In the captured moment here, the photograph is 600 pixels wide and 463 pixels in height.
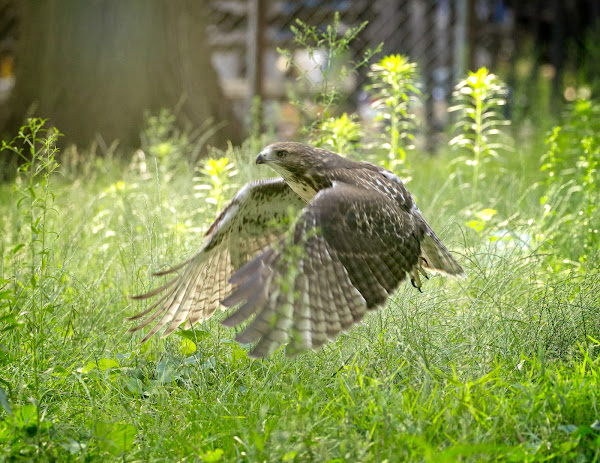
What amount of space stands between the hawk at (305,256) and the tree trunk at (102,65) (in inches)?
161

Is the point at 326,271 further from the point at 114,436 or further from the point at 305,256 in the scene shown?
the point at 114,436

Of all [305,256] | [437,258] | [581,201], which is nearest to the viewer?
[305,256]

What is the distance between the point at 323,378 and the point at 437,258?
0.99 metres

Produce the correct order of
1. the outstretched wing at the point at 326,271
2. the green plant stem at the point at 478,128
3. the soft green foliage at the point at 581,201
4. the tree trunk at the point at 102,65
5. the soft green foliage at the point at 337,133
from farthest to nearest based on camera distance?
the tree trunk at the point at 102,65, the green plant stem at the point at 478,128, the soft green foliage at the point at 337,133, the soft green foliage at the point at 581,201, the outstretched wing at the point at 326,271

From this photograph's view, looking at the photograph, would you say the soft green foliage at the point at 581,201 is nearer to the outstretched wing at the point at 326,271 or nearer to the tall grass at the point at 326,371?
the tall grass at the point at 326,371

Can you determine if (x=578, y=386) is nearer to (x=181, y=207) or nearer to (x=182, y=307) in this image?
(x=182, y=307)

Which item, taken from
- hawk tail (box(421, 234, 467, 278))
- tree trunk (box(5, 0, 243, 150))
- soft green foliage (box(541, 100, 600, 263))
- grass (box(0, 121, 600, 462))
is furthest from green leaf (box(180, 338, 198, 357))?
tree trunk (box(5, 0, 243, 150))

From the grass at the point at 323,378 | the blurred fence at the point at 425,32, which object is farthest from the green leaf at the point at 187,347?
the blurred fence at the point at 425,32

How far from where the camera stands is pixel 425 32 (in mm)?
9164

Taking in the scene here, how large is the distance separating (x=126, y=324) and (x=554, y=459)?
6.54 feet

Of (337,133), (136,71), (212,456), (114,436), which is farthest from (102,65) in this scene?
(212,456)

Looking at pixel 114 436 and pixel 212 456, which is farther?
pixel 114 436

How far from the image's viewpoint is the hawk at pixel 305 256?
233 centimetres

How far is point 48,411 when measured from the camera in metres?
2.52
